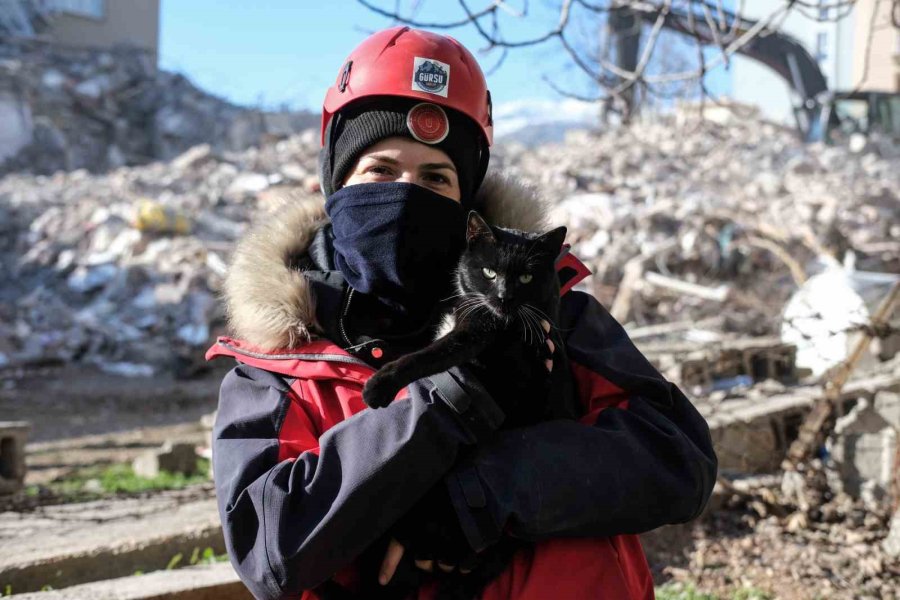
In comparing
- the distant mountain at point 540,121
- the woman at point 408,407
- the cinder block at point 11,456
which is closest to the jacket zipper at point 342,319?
the woman at point 408,407

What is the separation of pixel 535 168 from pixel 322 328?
663 inches

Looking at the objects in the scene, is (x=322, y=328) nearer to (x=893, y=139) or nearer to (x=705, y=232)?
(x=705, y=232)

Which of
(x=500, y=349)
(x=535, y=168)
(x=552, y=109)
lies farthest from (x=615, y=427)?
(x=552, y=109)

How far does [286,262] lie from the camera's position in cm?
180

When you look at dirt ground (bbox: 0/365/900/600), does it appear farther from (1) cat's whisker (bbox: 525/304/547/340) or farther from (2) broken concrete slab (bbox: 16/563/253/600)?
(1) cat's whisker (bbox: 525/304/547/340)

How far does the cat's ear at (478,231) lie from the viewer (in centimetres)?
168

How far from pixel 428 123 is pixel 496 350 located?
53cm

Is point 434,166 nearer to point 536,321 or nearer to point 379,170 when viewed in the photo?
point 379,170

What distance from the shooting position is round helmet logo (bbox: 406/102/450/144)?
1729 millimetres

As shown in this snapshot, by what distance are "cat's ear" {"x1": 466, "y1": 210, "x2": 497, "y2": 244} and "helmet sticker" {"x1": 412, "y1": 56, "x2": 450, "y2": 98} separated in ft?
1.00

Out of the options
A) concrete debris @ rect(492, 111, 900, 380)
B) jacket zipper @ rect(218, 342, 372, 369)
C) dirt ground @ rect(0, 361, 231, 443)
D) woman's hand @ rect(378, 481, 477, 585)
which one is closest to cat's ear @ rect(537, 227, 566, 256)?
jacket zipper @ rect(218, 342, 372, 369)

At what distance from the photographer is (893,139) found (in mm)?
19797

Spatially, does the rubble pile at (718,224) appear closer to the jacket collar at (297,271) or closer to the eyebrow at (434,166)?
the jacket collar at (297,271)

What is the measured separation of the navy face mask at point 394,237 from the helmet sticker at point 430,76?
0.24m
